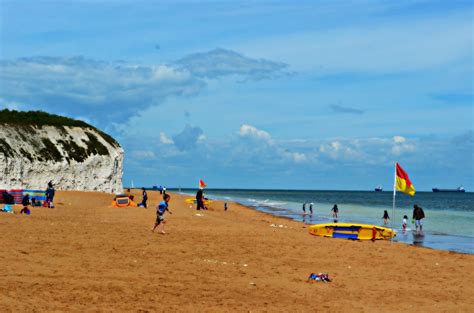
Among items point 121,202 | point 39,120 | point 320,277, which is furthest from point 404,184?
point 39,120

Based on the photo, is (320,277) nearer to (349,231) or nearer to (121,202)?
(349,231)

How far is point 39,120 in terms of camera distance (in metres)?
71.7

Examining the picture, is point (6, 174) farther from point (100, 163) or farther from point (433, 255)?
point (433, 255)

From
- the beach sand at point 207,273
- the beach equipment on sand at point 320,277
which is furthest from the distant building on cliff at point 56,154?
the beach equipment on sand at point 320,277

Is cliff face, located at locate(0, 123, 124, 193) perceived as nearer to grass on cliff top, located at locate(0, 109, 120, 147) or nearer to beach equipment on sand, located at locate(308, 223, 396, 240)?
grass on cliff top, located at locate(0, 109, 120, 147)

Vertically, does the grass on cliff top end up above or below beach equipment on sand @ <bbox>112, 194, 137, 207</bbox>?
above

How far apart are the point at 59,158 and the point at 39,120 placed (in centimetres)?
940

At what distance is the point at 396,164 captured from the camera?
25.8 metres

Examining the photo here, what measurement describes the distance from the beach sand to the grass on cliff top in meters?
45.7

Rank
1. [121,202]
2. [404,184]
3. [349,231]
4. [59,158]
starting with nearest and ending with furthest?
1. [404,184]
2. [349,231]
3. [121,202]
4. [59,158]

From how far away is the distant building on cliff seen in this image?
189 ft

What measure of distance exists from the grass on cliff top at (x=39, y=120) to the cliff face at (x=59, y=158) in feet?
1.77

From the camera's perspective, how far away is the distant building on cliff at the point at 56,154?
57.5m

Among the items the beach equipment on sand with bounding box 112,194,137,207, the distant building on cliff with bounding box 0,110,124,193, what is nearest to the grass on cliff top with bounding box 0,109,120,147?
the distant building on cliff with bounding box 0,110,124,193
